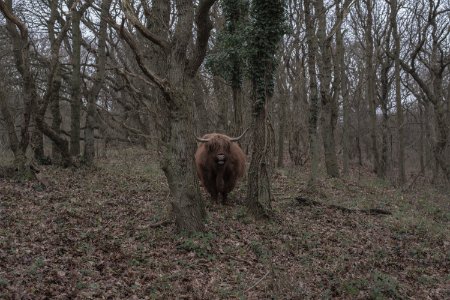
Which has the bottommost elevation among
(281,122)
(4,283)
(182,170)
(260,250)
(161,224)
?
(260,250)

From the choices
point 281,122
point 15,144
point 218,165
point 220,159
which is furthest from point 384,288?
point 281,122

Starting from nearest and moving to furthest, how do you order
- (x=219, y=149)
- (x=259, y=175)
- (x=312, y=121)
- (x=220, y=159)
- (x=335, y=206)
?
(x=259, y=175) → (x=220, y=159) → (x=219, y=149) → (x=335, y=206) → (x=312, y=121)

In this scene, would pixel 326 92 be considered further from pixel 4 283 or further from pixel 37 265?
pixel 4 283

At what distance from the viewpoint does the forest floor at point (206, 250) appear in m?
6.66

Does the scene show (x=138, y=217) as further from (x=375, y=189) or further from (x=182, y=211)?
(x=375, y=189)

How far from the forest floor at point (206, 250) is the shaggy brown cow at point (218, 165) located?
0.49 meters

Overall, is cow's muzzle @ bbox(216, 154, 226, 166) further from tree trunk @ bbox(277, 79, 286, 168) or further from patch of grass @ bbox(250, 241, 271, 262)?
tree trunk @ bbox(277, 79, 286, 168)

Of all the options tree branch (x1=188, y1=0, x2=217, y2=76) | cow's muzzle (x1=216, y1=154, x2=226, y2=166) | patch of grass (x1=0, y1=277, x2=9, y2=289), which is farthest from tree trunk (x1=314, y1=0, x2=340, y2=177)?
patch of grass (x1=0, y1=277, x2=9, y2=289)

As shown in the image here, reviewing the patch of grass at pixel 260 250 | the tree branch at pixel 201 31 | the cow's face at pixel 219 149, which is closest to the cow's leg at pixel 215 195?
the cow's face at pixel 219 149

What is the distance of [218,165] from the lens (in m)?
11.9

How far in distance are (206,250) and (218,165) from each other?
13.1 ft

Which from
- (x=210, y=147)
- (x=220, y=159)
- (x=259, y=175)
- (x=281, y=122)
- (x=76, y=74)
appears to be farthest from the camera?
(x=281, y=122)

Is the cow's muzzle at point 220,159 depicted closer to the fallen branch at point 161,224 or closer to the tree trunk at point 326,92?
the fallen branch at point 161,224

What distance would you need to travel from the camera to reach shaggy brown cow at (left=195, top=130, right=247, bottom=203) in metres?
11.9
